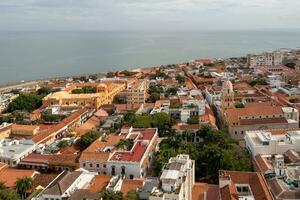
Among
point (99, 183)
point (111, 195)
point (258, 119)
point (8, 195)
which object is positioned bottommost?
point (99, 183)

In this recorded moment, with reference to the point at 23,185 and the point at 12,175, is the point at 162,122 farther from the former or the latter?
the point at 23,185

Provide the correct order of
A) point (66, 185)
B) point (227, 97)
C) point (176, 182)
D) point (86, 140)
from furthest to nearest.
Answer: point (227, 97), point (86, 140), point (66, 185), point (176, 182)

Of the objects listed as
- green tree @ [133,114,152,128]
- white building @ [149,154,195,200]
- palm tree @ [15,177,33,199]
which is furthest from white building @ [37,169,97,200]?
green tree @ [133,114,152,128]

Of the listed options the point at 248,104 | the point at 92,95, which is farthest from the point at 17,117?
the point at 248,104

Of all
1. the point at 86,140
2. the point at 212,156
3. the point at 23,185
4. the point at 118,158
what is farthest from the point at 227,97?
the point at 23,185

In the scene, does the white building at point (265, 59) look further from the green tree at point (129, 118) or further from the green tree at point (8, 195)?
the green tree at point (8, 195)

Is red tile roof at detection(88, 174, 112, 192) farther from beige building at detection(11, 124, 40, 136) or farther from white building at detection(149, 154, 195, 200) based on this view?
beige building at detection(11, 124, 40, 136)

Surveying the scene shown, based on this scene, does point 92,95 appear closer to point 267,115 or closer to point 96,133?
point 96,133
